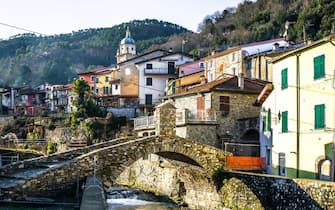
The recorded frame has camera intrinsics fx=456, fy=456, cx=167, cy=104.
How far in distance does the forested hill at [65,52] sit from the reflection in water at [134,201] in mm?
67752

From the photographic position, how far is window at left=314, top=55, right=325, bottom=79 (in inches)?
867

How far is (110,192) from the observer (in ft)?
115

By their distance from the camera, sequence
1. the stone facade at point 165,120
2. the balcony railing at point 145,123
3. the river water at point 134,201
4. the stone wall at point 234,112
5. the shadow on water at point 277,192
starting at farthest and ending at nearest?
1. the balcony railing at point 145,123
2. the stone wall at point 234,112
3. the river water at point 134,201
4. the stone facade at point 165,120
5. the shadow on water at point 277,192

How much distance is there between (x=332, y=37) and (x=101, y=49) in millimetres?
102984

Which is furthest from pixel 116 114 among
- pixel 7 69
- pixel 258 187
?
pixel 7 69

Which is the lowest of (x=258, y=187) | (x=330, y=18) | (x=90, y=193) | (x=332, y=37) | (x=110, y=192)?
(x=110, y=192)

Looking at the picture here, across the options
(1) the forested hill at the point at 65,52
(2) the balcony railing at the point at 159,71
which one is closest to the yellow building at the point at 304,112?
(2) the balcony railing at the point at 159,71

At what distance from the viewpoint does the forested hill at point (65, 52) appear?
103 meters

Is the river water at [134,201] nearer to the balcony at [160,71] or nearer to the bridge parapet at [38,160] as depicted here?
the bridge parapet at [38,160]

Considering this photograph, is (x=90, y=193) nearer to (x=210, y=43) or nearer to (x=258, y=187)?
(x=258, y=187)

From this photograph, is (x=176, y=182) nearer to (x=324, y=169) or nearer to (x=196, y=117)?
(x=196, y=117)

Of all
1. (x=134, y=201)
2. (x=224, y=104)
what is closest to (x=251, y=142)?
Answer: (x=224, y=104)

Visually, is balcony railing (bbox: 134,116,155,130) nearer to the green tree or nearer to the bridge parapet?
the green tree

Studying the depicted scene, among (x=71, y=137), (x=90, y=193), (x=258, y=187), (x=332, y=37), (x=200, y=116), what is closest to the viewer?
(x=90, y=193)
